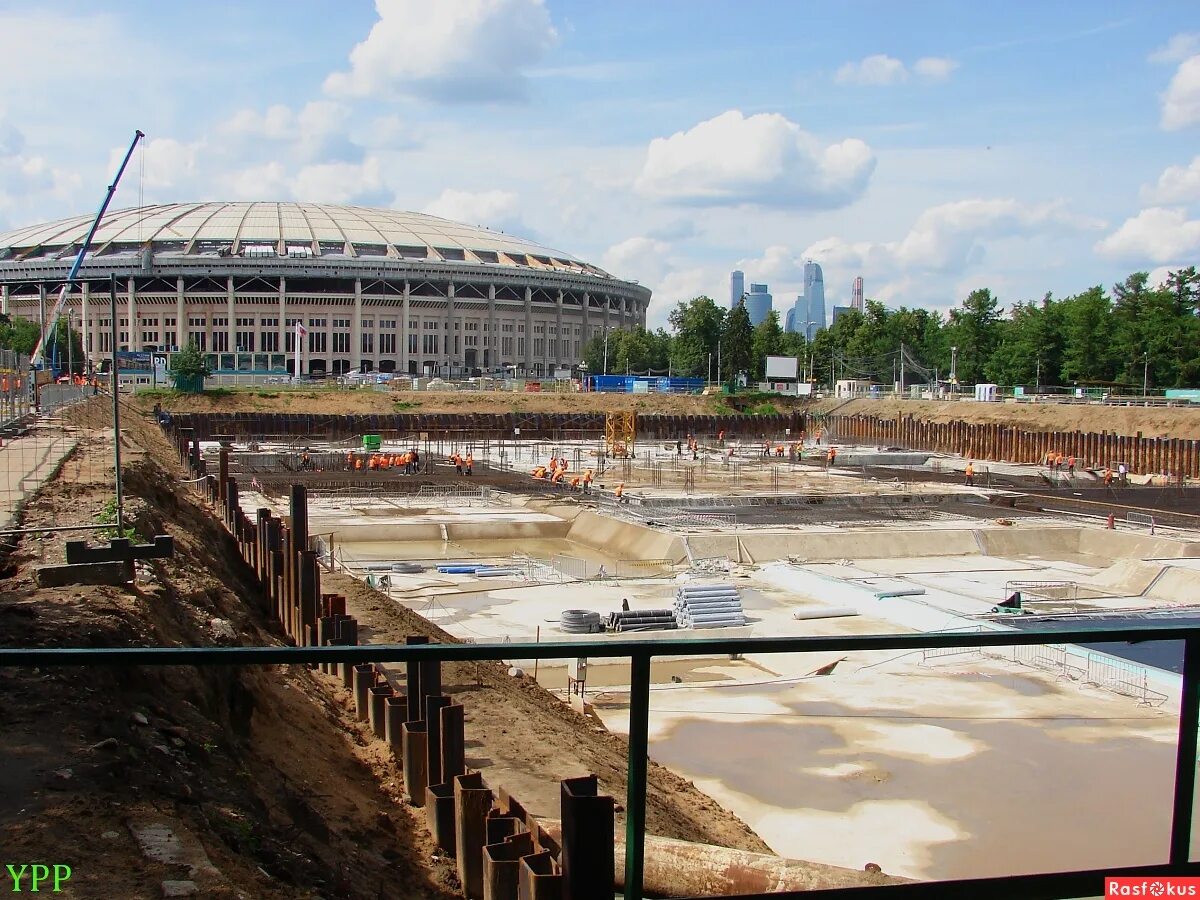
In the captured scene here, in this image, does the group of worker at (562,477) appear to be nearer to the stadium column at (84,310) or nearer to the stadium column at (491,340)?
the stadium column at (84,310)

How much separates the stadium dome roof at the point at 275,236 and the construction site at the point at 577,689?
8029cm

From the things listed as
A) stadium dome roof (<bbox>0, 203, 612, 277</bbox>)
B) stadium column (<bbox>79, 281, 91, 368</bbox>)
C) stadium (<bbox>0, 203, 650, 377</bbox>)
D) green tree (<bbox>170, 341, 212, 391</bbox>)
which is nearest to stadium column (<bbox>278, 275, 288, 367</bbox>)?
stadium (<bbox>0, 203, 650, 377</bbox>)

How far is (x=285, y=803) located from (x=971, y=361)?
106 meters

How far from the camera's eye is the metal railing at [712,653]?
2826mm

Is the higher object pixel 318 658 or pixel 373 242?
pixel 373 242

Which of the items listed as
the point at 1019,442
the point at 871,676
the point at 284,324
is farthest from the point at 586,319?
the point at 871,676

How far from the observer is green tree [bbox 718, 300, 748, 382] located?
122m

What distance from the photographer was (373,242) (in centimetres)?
13088

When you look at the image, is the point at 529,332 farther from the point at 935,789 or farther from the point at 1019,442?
the point at 935,789

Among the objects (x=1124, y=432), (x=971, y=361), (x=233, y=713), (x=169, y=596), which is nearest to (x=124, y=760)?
(x=233, y=713)

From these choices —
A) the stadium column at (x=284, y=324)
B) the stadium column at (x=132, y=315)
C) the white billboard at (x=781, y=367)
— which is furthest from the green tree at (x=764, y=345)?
the stadium column at (x=132, y=315)

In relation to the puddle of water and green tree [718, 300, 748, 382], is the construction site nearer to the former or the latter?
the puddle of water

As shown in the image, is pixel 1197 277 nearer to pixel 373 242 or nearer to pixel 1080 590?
pixel 1080 590

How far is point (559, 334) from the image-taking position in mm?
140000
